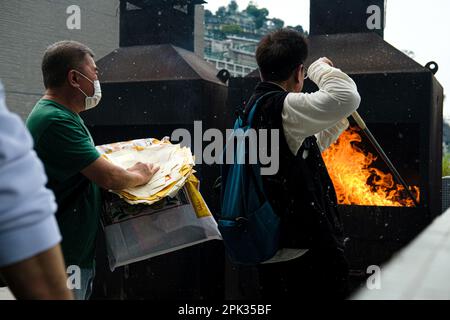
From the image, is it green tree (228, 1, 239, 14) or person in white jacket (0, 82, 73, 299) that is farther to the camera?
green tree (228, 1, 239, 14)

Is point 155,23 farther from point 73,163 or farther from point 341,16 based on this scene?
point 73,163

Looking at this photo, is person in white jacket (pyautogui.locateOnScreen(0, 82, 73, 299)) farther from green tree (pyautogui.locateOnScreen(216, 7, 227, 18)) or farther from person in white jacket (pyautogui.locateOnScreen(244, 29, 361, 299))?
green tree (pyautogui.locateOnScreen(216, 7, 227, 18))

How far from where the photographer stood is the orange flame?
14.0 ft

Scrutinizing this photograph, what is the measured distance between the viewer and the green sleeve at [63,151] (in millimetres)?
2199

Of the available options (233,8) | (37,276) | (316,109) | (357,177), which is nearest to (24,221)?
(37,276)

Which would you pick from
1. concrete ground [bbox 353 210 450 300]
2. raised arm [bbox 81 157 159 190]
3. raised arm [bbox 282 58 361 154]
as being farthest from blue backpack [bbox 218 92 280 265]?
concrete ground [bbox 353 210 450 300]

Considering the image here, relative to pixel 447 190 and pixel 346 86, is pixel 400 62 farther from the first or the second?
pixel 447 190

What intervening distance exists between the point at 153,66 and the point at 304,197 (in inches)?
106

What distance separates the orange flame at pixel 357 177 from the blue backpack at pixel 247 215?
2.11 meters

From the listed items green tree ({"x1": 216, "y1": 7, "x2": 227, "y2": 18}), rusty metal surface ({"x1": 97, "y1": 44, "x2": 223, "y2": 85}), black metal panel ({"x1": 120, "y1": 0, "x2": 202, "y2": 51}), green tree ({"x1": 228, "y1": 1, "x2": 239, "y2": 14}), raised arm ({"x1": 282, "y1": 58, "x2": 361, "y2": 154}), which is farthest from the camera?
green tree ({"x1": 228, "y1": 1, "x2": 239, "y2": 14})

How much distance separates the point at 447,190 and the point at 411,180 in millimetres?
2711

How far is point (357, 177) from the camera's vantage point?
438cm

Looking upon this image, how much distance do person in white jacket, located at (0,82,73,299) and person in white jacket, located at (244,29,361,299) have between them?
4.29 ft

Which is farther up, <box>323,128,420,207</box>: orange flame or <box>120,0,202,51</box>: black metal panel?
<box>120,0,202,51</box>: black metal panel
